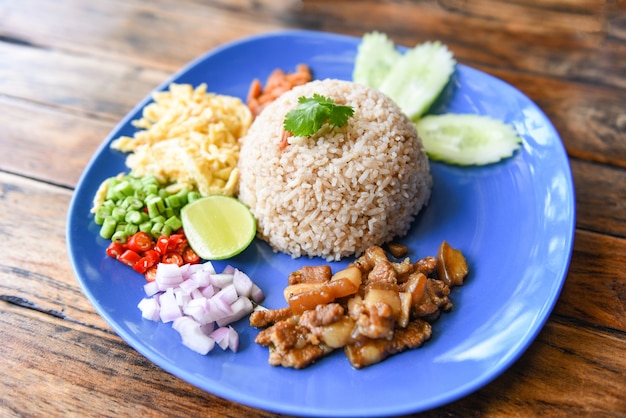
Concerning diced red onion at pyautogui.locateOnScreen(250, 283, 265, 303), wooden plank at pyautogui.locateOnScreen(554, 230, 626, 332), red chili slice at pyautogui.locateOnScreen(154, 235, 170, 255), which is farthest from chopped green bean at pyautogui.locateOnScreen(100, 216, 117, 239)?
wooden plank at pyautogui.locateOnScreen(554, 230, 626, 332)

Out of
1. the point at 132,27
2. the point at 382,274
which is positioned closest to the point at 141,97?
the point at 132,27

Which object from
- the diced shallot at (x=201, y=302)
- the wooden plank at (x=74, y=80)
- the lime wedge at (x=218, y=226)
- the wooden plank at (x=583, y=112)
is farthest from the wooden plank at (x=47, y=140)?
the wooden plank at (x=583, y=112)

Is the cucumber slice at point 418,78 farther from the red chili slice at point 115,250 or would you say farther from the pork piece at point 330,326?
the red chili slice at point 115,250

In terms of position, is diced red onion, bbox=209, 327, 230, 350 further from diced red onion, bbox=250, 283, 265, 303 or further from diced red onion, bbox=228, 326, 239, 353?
diced red onion, bbox=250, 283, 265, 303

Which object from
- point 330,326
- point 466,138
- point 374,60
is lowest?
point 330,326

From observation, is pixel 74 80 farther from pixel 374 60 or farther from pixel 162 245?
pixel 374 60

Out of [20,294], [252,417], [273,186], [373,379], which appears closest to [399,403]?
[373,379]

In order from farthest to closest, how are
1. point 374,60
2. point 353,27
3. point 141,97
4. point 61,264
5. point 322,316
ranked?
point 353,27, point 141,97, point 374,60, point 61,264, point 322,316
